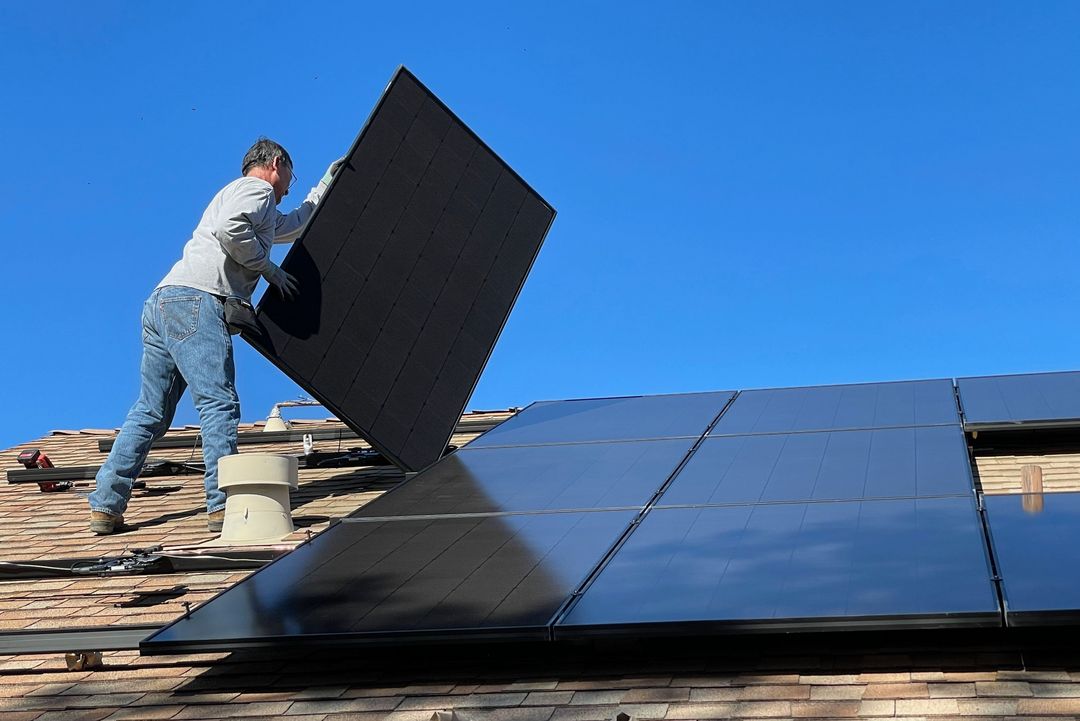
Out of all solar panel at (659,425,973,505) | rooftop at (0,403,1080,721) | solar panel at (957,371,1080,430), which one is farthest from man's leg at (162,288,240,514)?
solar panel at (957,371,1080,430)

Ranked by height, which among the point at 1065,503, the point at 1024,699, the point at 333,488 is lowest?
the point at 1024,699

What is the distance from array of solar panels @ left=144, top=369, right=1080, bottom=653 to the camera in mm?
4184

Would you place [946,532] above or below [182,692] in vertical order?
above

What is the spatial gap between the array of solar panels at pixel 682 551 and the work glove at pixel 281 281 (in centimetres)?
132

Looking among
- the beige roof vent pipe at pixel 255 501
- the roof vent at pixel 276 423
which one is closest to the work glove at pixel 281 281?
the beige roof vent pipe at pixel 255 501

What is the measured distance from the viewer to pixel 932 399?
7930 mm

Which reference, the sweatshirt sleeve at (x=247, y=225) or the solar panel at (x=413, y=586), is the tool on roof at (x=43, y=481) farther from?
the solar panel at (x=413, y=586)

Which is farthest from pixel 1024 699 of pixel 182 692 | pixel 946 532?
pixel 182 692

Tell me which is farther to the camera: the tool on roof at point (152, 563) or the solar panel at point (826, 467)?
the tool on roof at point (152, 563)

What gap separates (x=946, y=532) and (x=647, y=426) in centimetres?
344

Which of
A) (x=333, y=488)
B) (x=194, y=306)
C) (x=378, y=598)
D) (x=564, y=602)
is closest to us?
(x=564, y=602)

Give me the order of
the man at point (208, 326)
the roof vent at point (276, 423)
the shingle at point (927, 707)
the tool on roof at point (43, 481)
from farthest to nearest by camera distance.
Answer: the roof vent at point (276, 423) → the tool on roof at point (43, 481) → the man at point (208, 326) → the shingle at point (927, 707)

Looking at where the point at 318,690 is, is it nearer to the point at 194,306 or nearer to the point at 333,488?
the point at 194,306

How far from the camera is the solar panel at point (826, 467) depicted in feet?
18.3
